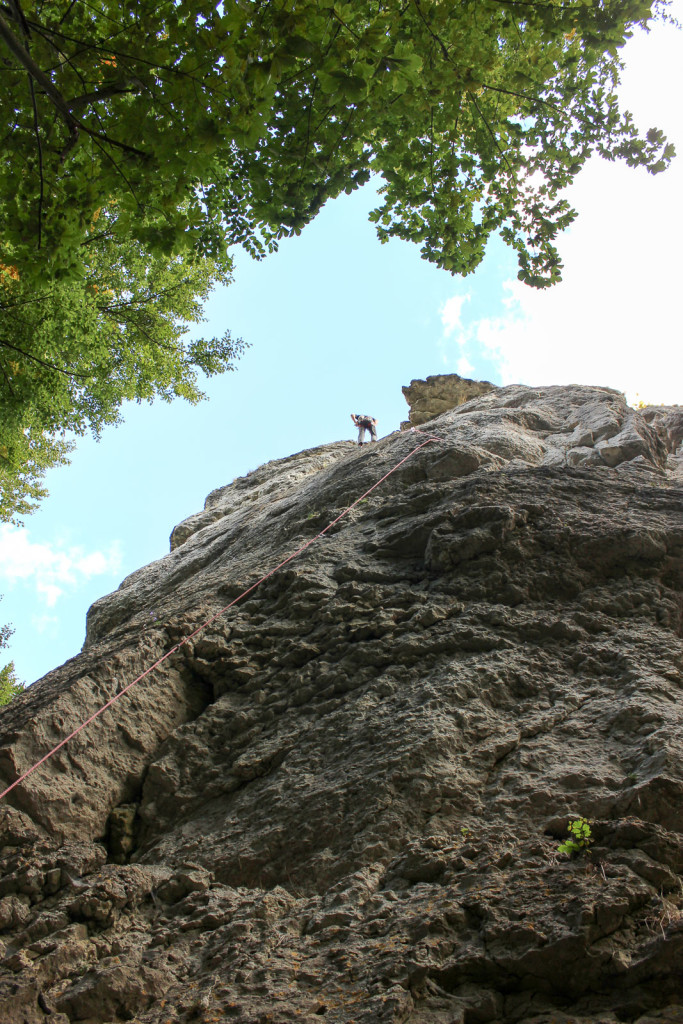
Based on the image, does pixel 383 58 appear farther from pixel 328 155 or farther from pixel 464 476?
pixel 464 476

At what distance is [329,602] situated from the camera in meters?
6.04

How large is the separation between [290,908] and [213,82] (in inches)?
201

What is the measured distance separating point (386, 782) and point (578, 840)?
1.18m

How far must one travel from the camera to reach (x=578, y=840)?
11.4 feet

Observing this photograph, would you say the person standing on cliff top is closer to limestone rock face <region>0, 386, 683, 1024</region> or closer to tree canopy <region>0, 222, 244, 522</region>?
tree canopy <region>0, 222, 244, 522</region>

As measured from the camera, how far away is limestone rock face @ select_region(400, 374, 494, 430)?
15.2 meters

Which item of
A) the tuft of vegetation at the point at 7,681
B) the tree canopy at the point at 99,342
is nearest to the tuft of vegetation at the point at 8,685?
the tuft of vegetation at the point at 7,681

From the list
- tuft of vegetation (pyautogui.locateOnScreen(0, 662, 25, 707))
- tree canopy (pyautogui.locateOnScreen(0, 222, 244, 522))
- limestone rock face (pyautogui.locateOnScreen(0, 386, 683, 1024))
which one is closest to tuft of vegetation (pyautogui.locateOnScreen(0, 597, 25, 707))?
tuft of vegetation (pyautogui.locateOnScreen(0, 662, 25, 707))

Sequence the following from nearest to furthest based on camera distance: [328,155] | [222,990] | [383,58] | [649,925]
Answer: [649,925] → [222,990] → [383,58] → [328,155]

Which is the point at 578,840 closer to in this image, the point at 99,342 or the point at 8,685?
the point at 99,342

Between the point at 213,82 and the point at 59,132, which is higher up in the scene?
the point at 59,132

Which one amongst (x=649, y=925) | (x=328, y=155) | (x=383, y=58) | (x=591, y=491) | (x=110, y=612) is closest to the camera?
(x=649, y=925)

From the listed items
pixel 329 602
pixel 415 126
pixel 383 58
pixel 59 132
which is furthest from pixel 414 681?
pixel 59 132

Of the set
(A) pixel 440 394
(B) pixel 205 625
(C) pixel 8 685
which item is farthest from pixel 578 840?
(C) pixel 8 685
